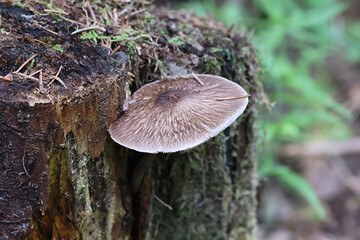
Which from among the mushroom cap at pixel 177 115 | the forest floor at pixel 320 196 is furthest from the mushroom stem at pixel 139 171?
the forest floor at pixel 320 196

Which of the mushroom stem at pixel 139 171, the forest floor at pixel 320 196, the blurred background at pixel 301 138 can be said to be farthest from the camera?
the forest floor at pixel 320 196

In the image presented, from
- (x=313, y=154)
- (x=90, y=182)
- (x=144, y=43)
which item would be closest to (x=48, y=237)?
(x=90, y=182)

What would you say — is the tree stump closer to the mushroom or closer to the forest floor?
the mushroom

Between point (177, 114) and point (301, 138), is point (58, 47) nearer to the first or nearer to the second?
point (177, 114)

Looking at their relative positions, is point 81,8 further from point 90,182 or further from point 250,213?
point 250,213

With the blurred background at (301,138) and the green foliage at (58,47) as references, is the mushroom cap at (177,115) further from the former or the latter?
the blurred background at (301,138)

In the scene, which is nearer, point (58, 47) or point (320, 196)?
point (58, 47)

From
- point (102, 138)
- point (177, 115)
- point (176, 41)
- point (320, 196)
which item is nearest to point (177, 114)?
point (177, 115)
